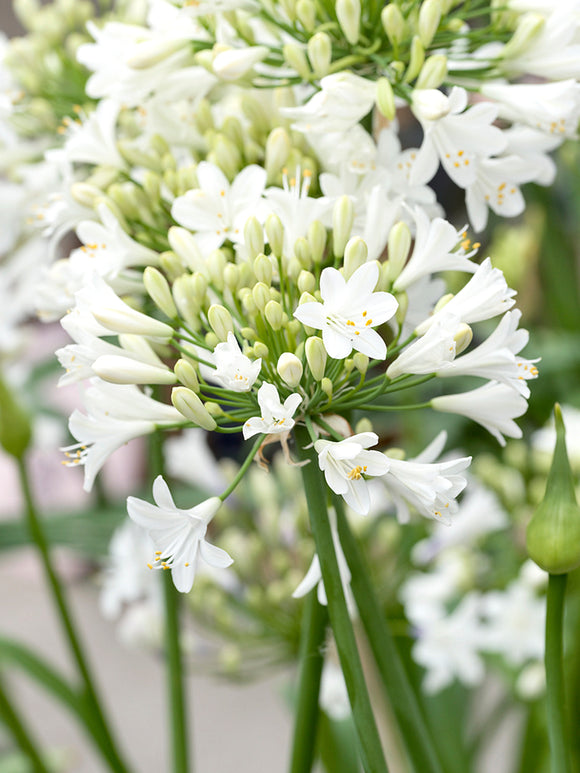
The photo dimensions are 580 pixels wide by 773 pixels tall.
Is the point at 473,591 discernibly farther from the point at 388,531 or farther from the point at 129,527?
the point at 129,527

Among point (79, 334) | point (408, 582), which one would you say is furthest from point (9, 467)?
point (79, 334)

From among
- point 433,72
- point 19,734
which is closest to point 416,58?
point 433,72

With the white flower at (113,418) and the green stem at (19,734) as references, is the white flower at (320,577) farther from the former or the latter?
the green stem at (19,734)

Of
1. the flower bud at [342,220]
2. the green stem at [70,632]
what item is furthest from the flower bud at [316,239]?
the green stem at [70,632]

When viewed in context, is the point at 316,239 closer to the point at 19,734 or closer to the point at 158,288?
the point at 158,288

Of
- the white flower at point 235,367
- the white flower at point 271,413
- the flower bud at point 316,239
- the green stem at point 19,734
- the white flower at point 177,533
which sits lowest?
the green stem at point 19,734

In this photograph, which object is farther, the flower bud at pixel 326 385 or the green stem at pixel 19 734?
the green stem at pixel 19 734
